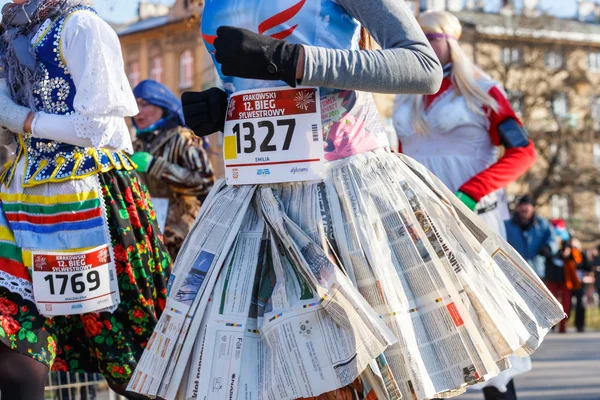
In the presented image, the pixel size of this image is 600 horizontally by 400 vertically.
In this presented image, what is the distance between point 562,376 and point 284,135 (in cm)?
642

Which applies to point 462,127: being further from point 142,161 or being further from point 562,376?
point 562,376

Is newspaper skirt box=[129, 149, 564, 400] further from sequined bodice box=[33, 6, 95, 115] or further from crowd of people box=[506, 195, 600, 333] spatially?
crowd of people box=[506, 195, 600, 333]

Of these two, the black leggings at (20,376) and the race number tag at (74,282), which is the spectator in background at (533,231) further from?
the black leggings at (20,376)

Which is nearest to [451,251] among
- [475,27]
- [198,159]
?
[198,159]

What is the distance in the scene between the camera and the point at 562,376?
8969 millimetres

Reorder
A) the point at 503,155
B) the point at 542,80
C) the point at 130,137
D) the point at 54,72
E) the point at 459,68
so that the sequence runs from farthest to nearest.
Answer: the point at 542,80
the point at 459,68
the point at 503,155
the point at 130,137
the point at 54,72

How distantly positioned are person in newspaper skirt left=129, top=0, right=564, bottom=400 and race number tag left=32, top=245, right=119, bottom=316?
1149 mm

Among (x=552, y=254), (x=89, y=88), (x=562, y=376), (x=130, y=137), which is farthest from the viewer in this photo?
(x=552, y=254)

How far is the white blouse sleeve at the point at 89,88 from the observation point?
167 inches

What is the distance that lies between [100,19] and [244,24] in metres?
1.37

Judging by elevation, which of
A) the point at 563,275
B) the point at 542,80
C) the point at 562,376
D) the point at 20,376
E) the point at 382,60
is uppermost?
the point at 382,60

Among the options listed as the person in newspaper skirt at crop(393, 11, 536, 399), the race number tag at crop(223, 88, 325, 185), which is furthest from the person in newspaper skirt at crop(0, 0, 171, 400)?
the person in newspaper skirt at crop(393, 11, 536, 399)

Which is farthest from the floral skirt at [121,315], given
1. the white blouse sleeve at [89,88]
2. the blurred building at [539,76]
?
the blurred building at [539,76]

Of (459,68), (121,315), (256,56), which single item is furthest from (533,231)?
(256,56)
